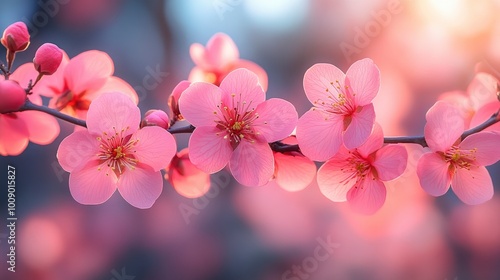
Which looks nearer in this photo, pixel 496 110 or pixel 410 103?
pixel 496 110

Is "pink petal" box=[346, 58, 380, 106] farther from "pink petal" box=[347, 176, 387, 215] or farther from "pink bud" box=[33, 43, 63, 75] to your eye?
"pink bud" box=[33, 43, 63, 75]

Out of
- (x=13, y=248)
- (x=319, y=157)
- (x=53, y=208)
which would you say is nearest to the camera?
(x=319, y=157)

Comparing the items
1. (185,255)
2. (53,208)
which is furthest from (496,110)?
(53,208)

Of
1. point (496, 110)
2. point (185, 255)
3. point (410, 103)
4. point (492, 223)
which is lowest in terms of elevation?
point (492, 223)

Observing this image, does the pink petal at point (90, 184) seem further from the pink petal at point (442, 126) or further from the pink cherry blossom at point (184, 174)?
the pink petal at point (442, 126)

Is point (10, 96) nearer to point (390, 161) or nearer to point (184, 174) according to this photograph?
point (184, 174)

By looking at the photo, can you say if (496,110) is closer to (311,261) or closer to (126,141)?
(126,141)
